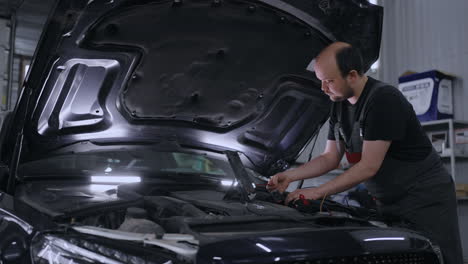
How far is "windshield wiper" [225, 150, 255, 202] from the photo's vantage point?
2.12 metres

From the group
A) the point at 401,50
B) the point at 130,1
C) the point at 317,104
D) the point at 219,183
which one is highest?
the point at 401,50

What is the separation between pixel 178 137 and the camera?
2459 millimetres

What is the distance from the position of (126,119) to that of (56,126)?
35 centimetres

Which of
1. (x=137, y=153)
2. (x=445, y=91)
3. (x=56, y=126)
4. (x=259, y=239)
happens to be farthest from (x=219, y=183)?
(x=445, y=91)

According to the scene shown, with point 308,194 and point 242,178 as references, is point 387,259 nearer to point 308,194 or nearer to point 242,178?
point 308,194

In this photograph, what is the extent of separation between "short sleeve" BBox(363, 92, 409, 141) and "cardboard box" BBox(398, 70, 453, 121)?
3247 millimetres

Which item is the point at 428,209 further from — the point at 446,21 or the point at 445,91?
the point at 446,21

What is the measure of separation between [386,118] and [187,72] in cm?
98

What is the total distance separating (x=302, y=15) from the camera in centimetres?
198

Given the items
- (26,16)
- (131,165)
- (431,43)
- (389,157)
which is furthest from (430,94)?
(26,16)

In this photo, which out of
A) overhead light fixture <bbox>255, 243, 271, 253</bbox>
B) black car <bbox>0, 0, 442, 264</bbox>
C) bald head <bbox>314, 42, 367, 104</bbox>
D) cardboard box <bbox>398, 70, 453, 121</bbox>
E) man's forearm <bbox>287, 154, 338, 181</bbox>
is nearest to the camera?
overhead light fixture <bbox>255, 243, 271, 253</bbox>

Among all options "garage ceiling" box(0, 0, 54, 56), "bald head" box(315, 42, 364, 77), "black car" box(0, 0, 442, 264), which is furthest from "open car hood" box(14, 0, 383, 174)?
"garage ceiling" box(0, 0, 54, 56)

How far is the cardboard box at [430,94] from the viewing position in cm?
478

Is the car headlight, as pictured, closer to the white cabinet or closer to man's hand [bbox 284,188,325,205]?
man's hand [bbox 284,188,325,205]
